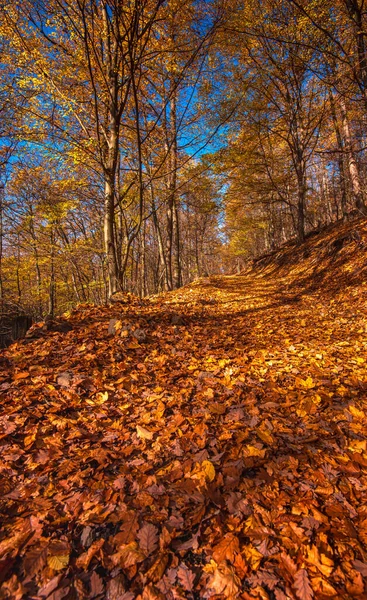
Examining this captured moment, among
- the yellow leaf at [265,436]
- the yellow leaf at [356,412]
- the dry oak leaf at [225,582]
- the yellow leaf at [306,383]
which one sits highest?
the yellow leaf at [306,383]

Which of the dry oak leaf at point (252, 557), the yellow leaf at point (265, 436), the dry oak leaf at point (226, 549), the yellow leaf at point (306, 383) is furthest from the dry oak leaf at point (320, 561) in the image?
the yellow leaf at point (306, 383)

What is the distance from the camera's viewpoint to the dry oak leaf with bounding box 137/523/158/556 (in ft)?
5.10

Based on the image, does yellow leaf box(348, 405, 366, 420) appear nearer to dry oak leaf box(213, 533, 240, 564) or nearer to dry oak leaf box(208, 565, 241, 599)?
dry oak leaf box(213, 533, 240, 564)

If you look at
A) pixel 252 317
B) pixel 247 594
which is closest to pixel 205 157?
pixel 252 317

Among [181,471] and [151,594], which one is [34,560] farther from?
[181,471]

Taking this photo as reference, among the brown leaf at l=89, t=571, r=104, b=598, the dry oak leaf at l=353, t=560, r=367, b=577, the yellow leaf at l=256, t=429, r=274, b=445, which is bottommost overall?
the dry oak leaf at l=353, t=560, r=367, b=577

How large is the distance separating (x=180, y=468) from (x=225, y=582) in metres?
0.79

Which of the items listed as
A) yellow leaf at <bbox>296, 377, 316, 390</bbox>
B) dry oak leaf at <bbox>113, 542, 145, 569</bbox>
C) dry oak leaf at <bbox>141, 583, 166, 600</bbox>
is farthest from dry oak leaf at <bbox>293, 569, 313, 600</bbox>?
yellow leaf at <bbox>296, 377, 316, 390</bbox>

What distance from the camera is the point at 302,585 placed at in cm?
135

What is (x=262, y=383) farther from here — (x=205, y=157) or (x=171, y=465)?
(x=205, y=157)

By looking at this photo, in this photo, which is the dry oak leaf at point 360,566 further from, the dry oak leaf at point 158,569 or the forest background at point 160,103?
the forest background at point 160,103

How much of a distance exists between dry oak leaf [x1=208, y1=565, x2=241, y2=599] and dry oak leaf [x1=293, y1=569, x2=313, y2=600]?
0.28m

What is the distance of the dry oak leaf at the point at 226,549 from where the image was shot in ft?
4.92

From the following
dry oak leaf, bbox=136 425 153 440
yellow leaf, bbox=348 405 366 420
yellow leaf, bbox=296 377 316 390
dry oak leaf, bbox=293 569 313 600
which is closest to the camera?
dry oak leaf, bbox=293 569 313 600
